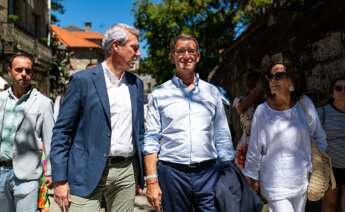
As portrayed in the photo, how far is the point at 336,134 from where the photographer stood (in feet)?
15.3

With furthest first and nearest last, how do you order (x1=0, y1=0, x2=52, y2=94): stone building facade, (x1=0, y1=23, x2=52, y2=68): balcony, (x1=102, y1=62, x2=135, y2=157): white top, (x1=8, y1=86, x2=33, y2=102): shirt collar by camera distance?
(x1=0, y1=0, x2=52, y2=94): stone building facade → (x1=0, y1=23, x2=52, y2=68): balcony → (x1=8, y1=86, x2=33, y2=102): shirt collar → (x1=102, y1=62, x2=135, y2=157): white top

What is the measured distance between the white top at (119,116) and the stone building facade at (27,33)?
41.1ft

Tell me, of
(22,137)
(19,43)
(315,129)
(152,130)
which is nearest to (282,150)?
(315,129)

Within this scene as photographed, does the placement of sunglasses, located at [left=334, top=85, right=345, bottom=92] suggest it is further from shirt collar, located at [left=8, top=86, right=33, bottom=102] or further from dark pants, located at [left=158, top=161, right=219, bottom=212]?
shirt collar, located at [left=8, top=86, right=33, bottom=102]

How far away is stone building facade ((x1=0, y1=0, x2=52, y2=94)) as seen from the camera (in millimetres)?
18609

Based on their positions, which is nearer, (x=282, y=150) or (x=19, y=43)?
(x=282, y=150)

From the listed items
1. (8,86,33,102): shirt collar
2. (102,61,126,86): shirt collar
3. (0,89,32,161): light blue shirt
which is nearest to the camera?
(102,61,126,86): shirt collar

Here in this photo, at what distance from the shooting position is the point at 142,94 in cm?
334

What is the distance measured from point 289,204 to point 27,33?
69.9 feet

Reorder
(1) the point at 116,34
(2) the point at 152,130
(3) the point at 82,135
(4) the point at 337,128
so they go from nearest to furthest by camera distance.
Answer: (3) the point at 82,135
(1) the point at 116,34
(2) the point at 152,130
(4) the point at 337,128

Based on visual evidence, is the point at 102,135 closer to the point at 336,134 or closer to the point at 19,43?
the point at 336,134

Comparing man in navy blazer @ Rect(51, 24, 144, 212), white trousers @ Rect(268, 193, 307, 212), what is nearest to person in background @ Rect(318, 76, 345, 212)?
white trousers @ Rect(268, 193, 307, 212)

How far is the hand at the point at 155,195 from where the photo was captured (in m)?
3.14

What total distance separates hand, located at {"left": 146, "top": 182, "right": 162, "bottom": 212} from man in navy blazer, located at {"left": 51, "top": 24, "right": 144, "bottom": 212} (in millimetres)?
130
